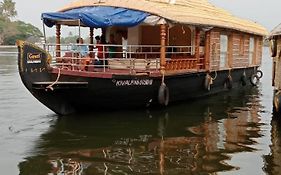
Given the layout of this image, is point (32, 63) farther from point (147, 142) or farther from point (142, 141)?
point (147, 142)

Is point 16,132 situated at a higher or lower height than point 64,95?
lower

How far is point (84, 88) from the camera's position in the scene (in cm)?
1005

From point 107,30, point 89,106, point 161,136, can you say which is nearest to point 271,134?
point 161,136

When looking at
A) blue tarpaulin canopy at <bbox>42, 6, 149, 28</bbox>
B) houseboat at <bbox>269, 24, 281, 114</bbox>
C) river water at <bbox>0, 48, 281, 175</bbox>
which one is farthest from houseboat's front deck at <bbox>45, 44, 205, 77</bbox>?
houseboat at <bbox>269, 24, 281, 114</bbox>

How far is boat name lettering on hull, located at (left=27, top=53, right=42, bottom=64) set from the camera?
9719 millimetres

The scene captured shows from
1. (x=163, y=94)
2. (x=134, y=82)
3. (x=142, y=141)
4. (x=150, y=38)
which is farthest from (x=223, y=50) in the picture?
(x=142, y=141)

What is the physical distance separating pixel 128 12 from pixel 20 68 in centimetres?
330

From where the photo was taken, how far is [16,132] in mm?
8883

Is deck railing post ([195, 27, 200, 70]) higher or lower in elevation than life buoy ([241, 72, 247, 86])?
higher

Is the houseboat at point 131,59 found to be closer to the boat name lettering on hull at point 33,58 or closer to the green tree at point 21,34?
the boat name lettering on hull at point 33,58

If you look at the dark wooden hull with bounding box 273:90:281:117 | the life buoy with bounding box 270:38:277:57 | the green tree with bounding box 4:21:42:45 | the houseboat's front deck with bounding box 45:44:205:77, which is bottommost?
the dark wooden hull with bounding box 273:90:281:117

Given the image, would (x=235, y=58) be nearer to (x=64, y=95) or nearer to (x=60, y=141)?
(x=64, y=95)

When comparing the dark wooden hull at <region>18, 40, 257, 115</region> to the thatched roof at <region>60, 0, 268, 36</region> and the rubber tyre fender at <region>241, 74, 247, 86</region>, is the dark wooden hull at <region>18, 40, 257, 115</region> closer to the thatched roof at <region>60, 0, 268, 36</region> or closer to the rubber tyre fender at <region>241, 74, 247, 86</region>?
the thatched roof at <region>60, 0, 268, 36</region>

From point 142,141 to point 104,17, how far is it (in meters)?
4.07
